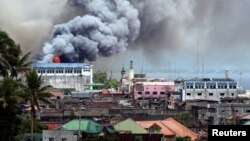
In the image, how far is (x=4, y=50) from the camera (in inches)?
1156

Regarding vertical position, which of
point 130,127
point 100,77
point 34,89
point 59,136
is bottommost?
point 130,127

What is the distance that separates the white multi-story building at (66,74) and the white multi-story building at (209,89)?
32.0 metres

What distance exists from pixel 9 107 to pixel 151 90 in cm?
8632

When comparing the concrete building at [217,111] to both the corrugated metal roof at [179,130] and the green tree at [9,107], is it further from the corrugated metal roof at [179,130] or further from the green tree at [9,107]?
the green tree at [9,107]

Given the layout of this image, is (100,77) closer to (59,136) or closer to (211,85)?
(211,85)

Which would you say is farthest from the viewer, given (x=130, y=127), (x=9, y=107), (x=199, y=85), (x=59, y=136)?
(x=199, y=85)

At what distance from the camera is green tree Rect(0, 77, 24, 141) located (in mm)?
28297

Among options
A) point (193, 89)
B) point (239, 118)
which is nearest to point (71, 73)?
point (193, 89)

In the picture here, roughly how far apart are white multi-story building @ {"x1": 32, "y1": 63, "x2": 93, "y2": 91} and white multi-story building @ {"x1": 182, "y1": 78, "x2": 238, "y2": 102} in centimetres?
3204

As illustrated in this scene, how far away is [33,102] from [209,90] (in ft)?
256

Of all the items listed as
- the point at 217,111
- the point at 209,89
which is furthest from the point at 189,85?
the point at 217,111

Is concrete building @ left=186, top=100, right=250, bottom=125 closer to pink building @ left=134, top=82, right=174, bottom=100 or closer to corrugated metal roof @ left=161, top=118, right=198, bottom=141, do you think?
corrugated metal roof @ left=161, top=118, right=198, bottom=141

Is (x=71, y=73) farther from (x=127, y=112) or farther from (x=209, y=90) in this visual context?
(x=127, y=112)

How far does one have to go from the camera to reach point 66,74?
13012 cm
